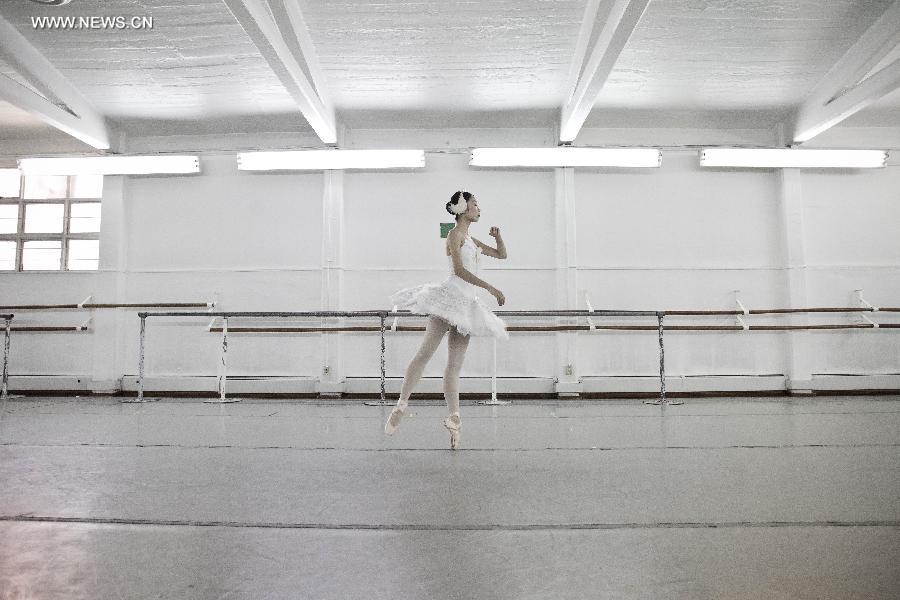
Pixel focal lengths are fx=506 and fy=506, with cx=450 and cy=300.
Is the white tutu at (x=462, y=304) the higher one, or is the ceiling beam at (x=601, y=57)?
the ceiling beam at (x=601, y=57)

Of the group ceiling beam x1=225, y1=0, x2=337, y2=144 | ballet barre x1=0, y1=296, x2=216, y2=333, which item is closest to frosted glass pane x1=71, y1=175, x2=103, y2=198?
ballet barre x1=0, y1=296, x2=216, y2=333

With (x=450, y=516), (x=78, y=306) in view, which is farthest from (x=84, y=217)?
(x=450, y=516)

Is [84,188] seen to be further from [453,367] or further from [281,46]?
[453,367]

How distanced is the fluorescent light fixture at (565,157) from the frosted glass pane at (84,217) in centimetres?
571

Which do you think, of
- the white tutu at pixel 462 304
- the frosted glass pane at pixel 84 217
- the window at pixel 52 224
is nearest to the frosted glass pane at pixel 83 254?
the window at pixel 52 224

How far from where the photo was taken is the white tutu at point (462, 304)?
9.37 ft

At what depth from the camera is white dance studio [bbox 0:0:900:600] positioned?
2.64 meters

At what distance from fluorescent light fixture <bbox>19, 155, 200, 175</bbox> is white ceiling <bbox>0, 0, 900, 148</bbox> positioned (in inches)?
24.2

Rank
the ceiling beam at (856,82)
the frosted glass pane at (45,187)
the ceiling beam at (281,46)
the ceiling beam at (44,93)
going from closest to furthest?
the ceiling beam at (281,46)
the ceiling beam at (856,82)
the ceiling beam at (44,93)
the frosted glass pane at (45,187)

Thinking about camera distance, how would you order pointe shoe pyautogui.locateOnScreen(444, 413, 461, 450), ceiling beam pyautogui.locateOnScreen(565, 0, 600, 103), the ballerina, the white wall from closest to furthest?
1. pointe shoe pyautogui.locateOnScreen(444, 413, 461, 450)
2. the ballerina
3. ceiling beam pyautogui.locateOnScreen(565, 0, 600, 103)
4. the white wall

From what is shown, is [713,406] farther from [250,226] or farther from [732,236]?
[250,226]

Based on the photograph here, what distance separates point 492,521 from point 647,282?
6298mm

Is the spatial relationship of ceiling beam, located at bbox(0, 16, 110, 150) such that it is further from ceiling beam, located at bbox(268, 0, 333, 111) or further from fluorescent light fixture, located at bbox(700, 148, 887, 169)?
fluorescent light fixture, located at bbox(700, 148, 887, 169)

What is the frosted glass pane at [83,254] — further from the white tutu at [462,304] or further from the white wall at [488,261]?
the white tutu at [462,304]
